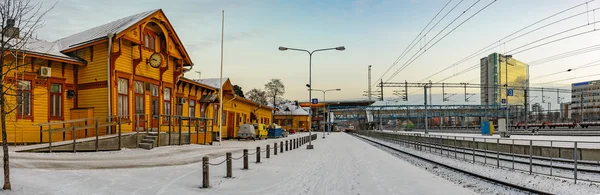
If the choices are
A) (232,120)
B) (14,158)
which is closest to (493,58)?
(232,120)

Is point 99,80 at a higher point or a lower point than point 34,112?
higher

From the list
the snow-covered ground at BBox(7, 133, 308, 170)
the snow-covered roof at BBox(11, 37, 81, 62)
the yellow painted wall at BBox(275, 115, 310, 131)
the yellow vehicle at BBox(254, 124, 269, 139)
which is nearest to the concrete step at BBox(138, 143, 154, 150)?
the snow-covered ground at BBox(7, 133, 308, 170)

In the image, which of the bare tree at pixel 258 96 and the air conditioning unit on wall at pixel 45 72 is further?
the bare tree at pixel 258 96

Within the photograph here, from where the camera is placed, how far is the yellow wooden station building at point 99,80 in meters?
18.7

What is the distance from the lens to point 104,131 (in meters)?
21.0

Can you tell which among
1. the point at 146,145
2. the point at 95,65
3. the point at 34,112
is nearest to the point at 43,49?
the point at 95,65

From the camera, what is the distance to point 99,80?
20984 millimetres

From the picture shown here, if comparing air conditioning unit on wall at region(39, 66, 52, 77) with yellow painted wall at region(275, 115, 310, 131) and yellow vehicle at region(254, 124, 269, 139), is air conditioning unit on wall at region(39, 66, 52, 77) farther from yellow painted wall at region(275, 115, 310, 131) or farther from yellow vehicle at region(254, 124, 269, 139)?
yellow painted wall at region(275, 115, 310, 131)

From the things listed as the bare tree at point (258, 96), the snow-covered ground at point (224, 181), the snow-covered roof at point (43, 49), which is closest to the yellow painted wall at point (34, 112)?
the snow-covered roof at point (43, 49)

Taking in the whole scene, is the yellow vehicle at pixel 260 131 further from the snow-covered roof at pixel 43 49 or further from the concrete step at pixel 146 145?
the concrete step at pixel 146 145

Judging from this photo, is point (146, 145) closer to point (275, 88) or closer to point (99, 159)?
point (99, 159)

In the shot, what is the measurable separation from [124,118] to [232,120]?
21.0 m

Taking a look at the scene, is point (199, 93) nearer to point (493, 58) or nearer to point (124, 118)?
point (124, 118)

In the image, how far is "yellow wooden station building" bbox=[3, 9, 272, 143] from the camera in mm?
18708
